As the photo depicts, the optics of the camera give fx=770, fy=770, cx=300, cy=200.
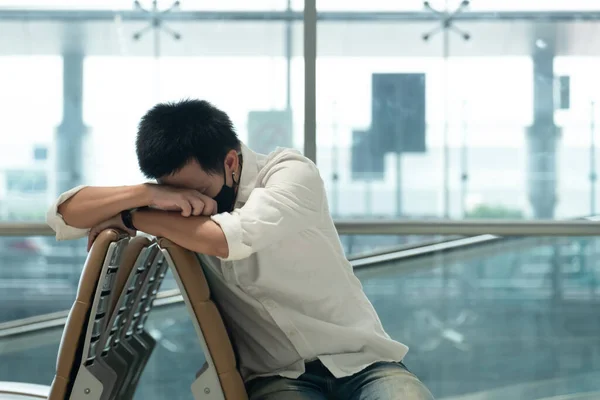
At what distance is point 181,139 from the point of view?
5.39 ft

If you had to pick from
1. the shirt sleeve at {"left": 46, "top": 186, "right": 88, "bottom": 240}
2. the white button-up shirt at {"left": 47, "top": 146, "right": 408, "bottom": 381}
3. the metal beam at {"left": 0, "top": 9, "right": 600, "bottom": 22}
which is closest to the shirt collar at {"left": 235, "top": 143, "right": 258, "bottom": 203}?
the white button-up shirt at {"left": 47, "top": 146, "right": 408, "bottom": 381}

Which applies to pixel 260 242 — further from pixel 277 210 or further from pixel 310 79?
pixel 310 79

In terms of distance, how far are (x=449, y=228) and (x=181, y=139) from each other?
1432 millimetres

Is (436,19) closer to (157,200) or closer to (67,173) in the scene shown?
(67,173)

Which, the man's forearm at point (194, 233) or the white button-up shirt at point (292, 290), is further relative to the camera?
the white button-up shirt at point (292, 290)

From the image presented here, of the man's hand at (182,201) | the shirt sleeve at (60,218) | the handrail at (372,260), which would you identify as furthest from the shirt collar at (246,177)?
the handrail at (372,260)

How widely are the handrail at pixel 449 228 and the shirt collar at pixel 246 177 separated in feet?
3.20

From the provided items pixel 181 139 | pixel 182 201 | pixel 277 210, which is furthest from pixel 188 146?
pixel 277 210

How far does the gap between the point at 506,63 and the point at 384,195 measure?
78 cm

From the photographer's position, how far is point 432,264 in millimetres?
3184

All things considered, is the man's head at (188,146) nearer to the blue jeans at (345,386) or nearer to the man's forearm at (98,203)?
the man's forearm at (98,203)

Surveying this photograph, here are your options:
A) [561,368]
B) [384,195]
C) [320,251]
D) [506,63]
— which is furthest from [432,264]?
[320,251]

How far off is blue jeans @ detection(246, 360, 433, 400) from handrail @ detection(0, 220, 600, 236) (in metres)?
1.02

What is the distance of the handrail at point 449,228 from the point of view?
8.95 feet
